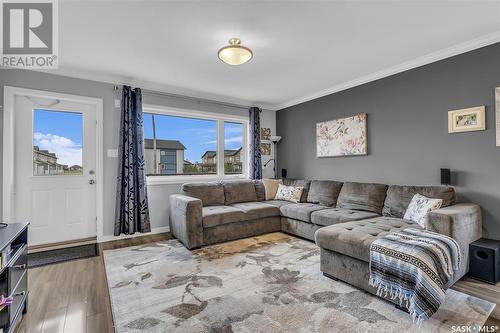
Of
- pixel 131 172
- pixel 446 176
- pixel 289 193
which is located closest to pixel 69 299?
pixel 131 172

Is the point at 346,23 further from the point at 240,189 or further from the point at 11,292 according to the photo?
the point at 11,292

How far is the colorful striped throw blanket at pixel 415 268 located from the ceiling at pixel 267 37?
1.98 m

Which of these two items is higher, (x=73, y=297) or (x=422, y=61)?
(x=422, y=61)

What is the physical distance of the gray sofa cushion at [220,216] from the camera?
11.2 feet

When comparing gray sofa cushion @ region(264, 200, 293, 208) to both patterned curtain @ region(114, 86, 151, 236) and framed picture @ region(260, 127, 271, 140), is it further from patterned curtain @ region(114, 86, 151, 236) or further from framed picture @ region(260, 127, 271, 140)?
patterned curtain @ region(114, 86, 151, 236)

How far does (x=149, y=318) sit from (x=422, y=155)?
3549 mm

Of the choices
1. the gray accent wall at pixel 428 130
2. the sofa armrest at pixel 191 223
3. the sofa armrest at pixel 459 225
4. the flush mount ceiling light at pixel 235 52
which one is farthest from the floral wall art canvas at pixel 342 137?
the sofa armrest at pixel 191 223

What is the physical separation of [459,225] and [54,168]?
4.88 meters

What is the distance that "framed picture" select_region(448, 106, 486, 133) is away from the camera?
2729 millimetres

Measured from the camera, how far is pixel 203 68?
342cm

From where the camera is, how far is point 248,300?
2.05 m

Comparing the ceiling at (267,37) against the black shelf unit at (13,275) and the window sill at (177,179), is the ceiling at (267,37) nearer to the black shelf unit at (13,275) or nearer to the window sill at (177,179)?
the window sill at (177,179)

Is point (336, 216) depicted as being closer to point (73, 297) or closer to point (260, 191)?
point (260, 191)

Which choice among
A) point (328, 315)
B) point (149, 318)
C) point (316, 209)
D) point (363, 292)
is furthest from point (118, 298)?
point (316, 209)
